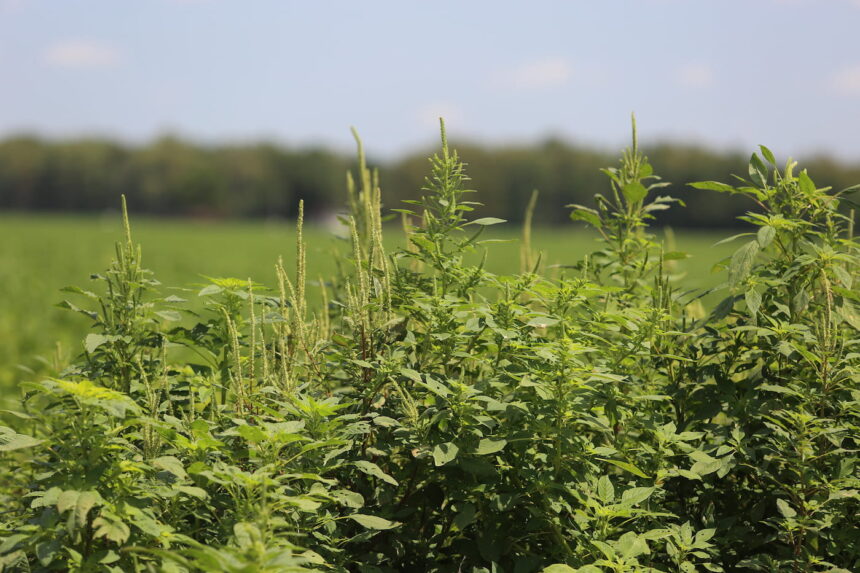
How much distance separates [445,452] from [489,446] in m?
0.13

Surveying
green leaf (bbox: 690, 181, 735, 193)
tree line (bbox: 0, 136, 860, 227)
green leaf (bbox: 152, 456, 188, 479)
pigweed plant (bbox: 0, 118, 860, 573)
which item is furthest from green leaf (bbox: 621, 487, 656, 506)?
tree line (bbox: 0, 136, 860, 227)

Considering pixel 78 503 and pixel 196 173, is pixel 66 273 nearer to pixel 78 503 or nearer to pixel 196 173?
pixel 78 503

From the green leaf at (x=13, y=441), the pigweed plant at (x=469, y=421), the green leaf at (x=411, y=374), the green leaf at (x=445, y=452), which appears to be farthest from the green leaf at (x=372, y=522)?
the green leaf at (x=13, y=441)

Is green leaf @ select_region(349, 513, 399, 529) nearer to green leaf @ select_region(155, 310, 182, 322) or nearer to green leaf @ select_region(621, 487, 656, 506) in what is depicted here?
green leaf @ select_region(621, 487, 656, 506)

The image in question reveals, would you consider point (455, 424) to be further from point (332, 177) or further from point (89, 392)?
point (332, 177)

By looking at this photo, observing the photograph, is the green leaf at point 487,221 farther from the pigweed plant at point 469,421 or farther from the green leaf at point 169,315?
the green leaf at point 169,315

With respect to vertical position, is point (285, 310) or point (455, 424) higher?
point (285, 310)

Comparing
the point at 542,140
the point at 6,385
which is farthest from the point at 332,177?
the point at 6,385

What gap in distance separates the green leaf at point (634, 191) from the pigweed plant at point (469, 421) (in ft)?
0.04

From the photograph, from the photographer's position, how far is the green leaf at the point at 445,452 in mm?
2080

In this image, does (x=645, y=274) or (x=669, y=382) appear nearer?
(x=669, y=382)

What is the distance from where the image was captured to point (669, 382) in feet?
9.32

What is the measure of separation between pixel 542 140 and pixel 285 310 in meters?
119

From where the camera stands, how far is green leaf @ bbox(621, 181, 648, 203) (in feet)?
9.46
